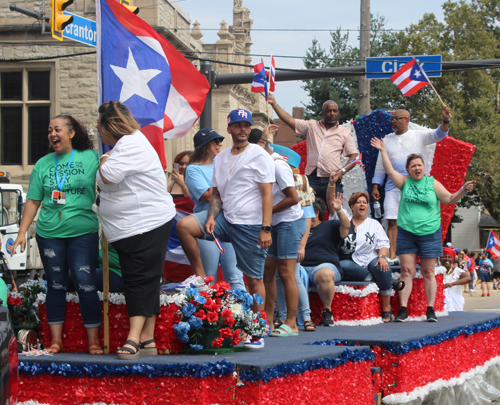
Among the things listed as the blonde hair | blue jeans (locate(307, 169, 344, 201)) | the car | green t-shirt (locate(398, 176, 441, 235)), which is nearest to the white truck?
blue jeans (locate(307, 169, 344, 201))

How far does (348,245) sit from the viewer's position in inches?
317

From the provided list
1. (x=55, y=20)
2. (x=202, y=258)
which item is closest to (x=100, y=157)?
(x=202, y=258)

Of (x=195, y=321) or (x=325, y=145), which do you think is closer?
(x=195, y=321)

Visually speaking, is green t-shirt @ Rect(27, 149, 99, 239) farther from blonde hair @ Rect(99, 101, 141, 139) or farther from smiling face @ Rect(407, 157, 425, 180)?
smiling face @ Rect(407, 157, 425, 180)

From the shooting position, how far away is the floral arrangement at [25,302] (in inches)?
225

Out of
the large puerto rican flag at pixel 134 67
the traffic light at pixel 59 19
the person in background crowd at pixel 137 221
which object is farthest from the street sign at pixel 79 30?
the person in background crowd at pixel 137 221

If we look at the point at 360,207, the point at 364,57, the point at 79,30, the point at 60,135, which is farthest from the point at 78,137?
the point at 364,57

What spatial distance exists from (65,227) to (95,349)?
3.06ft

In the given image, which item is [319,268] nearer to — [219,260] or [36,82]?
[219,260]

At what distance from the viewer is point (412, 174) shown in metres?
7.99

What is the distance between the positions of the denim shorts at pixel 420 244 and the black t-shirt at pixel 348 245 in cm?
51

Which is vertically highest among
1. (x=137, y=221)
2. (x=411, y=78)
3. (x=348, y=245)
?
(x=411, y=78)

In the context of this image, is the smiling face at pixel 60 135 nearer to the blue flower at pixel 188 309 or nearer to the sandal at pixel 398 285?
the blue flower at pixel 188 309

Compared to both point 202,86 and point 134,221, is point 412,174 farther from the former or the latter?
point 134,221
